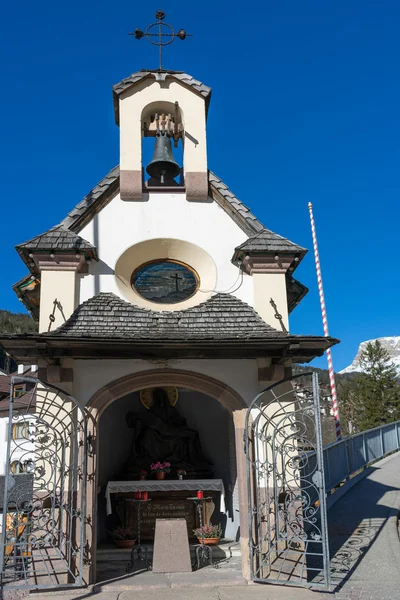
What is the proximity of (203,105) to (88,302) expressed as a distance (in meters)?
4.69

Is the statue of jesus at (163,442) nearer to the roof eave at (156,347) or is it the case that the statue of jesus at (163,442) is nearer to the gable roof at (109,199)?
the roof eave at (156,347)

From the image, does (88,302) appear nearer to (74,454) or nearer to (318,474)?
(74,454)

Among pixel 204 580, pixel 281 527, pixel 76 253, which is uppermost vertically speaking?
pixel 76 253

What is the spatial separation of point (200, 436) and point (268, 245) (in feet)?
16.7

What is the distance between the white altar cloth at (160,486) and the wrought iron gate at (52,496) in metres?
2.04

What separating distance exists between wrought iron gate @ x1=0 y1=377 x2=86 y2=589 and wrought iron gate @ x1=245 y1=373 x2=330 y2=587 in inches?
98.1

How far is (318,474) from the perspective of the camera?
7.82m

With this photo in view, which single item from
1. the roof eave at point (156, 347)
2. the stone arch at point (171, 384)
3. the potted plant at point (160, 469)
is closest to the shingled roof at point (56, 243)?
the roof eave at point (156, 347)

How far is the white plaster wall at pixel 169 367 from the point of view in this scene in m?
9.05

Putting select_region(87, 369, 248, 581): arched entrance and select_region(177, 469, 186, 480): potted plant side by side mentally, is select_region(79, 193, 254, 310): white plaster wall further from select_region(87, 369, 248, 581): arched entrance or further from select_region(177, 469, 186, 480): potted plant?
select_region(177, 469, 186, 480): potted plant

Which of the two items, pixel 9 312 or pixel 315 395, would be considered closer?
pixel 315 395

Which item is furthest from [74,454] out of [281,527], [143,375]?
[281,527]

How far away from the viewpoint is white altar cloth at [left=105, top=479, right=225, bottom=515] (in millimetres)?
10531

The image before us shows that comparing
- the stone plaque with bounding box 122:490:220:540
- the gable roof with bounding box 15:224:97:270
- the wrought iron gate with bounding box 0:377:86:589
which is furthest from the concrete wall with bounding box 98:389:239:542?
the gable roof with bounding box 15:224:97:270
